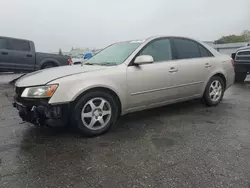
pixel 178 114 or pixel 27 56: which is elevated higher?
pixel 27 56

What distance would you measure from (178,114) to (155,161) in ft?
6.70

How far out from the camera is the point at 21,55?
9367 millimetres

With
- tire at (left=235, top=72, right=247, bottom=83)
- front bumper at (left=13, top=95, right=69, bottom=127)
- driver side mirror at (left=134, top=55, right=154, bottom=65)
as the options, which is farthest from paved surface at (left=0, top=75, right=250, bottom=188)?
tire at (left=235, top=72, right=247, bottom=83)

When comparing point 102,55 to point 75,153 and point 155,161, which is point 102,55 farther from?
point 155,161

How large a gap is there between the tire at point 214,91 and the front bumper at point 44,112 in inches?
119

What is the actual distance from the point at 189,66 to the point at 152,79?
0.96 meters

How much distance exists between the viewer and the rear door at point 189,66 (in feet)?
14.2

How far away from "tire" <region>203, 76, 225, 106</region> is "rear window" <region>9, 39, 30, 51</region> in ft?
24.8

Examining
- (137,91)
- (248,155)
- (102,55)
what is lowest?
(248,155)

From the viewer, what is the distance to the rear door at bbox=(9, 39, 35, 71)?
30.5 feet

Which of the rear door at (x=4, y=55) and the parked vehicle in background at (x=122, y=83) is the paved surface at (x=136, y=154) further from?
the rear door at (x=4, y=55)

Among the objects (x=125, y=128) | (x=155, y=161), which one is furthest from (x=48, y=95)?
(x=155, y=161)

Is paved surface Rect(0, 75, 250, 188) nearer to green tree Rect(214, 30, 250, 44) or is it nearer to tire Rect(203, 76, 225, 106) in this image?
tire Rect(203, 76, 225, 106)

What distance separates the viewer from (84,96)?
128 inches
